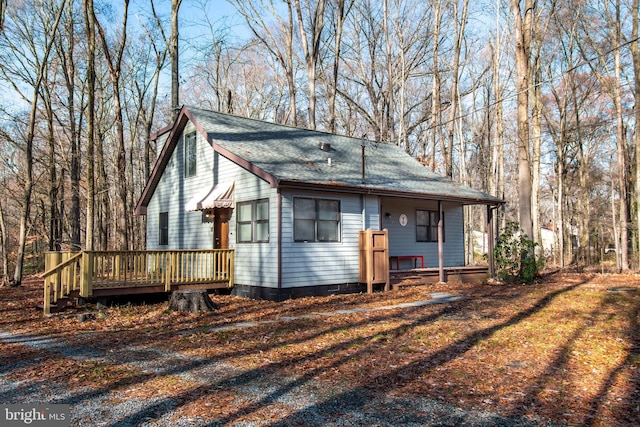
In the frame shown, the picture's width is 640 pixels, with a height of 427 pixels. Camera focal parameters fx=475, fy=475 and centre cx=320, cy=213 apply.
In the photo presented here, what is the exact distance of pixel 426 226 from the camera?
Answer: 16875mm

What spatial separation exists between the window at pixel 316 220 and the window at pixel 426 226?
15.9 feet

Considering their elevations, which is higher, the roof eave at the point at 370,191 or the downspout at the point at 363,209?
the roof eave at the point at 370,191

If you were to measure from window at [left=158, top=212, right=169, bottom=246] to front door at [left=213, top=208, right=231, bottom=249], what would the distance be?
315 cm

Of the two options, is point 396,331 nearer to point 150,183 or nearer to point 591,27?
point 150,183

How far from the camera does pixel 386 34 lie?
2625 centimetres

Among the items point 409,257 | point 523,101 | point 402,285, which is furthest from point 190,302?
point 523,101

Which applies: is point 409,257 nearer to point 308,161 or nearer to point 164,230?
point 308,161

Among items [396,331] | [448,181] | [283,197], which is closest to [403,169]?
[448,181]

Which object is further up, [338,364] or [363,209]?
[363,209]

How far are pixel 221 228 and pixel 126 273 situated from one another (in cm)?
331

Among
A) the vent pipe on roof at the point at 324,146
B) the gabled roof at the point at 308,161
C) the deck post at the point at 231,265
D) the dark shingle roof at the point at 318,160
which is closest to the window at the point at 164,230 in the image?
the gabled roof at the point at 308,161

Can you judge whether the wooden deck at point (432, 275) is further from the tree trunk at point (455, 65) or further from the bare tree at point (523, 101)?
the tree trunk at point (455, 65)

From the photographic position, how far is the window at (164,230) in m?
16.2

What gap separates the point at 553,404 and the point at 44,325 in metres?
8.65
